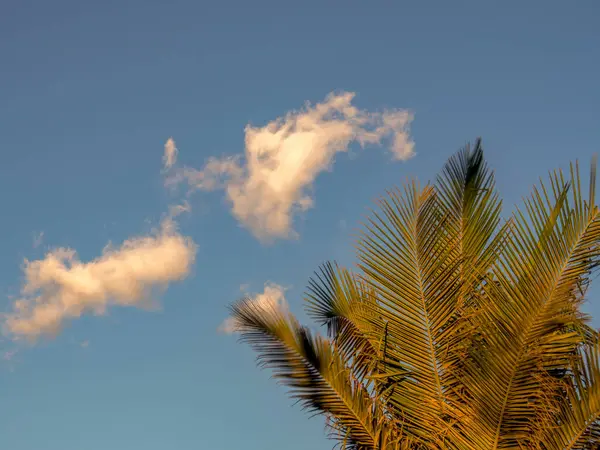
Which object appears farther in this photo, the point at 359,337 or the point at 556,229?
the point at 359,337

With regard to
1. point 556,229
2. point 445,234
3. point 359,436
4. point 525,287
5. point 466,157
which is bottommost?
point 359,436

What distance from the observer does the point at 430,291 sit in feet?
22.4

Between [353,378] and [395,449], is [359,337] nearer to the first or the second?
[353,378]

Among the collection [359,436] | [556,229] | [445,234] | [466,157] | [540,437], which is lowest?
[540,437]

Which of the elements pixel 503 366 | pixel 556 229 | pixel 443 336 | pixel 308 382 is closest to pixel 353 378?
pixel 308 382

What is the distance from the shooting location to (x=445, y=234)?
7.02 m

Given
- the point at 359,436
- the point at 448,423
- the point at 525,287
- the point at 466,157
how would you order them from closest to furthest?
the point at 525,287, the point at 448,423, the point at 359,436, the point at 466,157

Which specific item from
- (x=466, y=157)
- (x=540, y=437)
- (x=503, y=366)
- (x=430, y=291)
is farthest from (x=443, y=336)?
(x=466, y=157)

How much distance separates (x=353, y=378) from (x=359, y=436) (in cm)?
58

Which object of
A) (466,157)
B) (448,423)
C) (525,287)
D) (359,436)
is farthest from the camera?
(466,157)

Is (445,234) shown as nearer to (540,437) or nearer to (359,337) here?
(359,337)

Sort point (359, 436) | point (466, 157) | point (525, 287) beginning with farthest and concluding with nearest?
1. point (466, 157)
2. point (359, 436)
3. point (525, 287)

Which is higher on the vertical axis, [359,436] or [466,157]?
[466,157]

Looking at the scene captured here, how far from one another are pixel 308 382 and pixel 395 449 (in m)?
1.09
